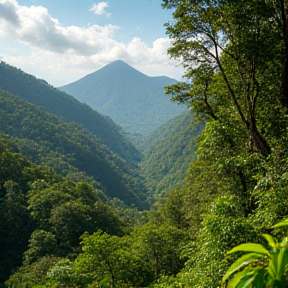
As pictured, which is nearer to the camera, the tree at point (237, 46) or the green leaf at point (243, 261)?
the green leaf at point (243, 261)

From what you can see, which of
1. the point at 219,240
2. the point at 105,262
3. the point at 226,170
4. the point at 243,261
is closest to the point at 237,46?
the point at 226,170

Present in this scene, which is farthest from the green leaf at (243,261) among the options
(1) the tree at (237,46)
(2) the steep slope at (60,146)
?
(2) the steep slope at (60,146)

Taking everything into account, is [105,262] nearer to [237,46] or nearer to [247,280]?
[237,46]

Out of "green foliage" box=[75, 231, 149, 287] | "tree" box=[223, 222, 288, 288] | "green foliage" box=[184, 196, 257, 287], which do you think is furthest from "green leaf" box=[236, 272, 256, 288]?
"green foliage" box=[75, 231, 149, 287]

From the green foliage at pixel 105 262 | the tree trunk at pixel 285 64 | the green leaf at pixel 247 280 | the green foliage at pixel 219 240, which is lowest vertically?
the green foliage at pixel 105 262

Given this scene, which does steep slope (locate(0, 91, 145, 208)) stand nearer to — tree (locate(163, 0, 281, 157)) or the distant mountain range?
the distant mountain range

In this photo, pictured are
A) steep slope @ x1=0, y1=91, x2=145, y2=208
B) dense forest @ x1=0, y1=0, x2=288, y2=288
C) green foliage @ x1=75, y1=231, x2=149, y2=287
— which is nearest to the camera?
dense forest @ x1=0, y1=0, x2=288, y2=288

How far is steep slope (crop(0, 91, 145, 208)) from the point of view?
417 feet

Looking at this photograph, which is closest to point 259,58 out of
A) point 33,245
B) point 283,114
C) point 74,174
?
point 283,114

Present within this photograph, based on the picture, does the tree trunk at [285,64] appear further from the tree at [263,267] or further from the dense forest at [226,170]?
the tree at [263,267]

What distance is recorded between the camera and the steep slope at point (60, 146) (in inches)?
5008

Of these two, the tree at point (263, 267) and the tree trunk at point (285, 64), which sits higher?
the tree trunk at point (285, 64)

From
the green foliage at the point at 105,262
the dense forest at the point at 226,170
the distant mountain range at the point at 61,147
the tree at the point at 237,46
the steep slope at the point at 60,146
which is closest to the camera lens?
the dense forest at the point at 226,170

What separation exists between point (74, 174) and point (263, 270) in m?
115
